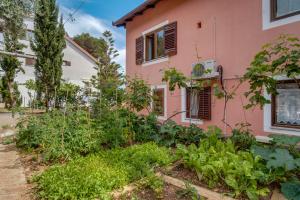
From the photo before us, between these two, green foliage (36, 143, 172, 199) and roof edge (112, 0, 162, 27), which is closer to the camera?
green foliage (36, 143, 172, 199)

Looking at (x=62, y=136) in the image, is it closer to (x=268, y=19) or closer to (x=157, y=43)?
(x=268, y=19)

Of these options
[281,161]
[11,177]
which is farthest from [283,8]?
[11,177]

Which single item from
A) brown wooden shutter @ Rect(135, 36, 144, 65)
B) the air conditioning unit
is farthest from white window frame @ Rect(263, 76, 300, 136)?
brown wooden shutter @ Rect(135, 36, 144, 65)

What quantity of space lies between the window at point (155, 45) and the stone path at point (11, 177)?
19.6ft

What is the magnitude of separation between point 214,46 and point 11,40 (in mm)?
14241

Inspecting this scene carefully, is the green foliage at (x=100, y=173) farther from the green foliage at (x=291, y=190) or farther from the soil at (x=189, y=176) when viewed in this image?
the green foliage at (x=291, y=190)

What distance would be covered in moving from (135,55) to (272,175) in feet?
27.0

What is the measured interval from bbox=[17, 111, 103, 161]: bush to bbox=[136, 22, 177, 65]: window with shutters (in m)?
4.18

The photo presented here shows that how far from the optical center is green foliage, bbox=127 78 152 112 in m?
6.32

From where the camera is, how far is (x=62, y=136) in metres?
4.84

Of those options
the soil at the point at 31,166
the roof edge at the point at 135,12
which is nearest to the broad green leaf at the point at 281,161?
the soil at the point at 31,166

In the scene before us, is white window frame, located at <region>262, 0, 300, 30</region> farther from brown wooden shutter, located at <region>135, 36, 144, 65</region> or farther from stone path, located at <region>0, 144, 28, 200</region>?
stone path, located at <region>0, 144, 28, 200</region>

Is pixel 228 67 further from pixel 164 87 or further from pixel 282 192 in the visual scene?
pixel 282 192

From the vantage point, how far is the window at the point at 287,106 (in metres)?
5.12
